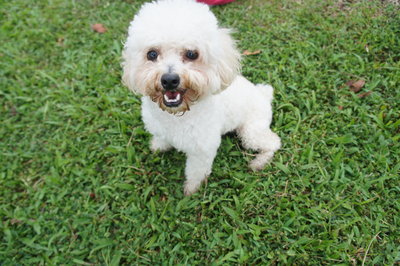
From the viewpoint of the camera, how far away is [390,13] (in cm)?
328

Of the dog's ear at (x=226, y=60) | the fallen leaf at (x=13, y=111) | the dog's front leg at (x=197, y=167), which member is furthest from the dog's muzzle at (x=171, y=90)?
the fallen leaf at (x=13, y=111)

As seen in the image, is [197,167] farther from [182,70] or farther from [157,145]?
[182,70]

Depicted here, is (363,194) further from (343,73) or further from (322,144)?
(343,73)

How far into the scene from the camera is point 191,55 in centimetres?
177

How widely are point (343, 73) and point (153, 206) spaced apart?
2.55 m

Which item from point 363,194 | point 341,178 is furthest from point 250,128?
point 363,194

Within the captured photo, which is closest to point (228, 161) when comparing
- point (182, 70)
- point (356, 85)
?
point (182, 70)

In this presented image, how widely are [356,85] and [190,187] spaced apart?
83.8 inches

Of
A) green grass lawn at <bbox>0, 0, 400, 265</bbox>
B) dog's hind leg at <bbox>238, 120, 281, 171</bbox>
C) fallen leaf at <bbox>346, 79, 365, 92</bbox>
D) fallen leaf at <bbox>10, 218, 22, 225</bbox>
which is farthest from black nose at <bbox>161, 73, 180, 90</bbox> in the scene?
fallen leaf at <bbox>346, 79, 365, 92</bbox>

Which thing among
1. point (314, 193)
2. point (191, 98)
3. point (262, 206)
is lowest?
point (262, 206)

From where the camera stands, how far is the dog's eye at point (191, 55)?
5.75 feet

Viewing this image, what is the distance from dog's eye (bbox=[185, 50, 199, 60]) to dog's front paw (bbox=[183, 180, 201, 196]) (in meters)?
1.23

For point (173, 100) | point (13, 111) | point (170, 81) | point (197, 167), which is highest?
point (170, 81)

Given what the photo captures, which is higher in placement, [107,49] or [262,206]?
[107,49]
